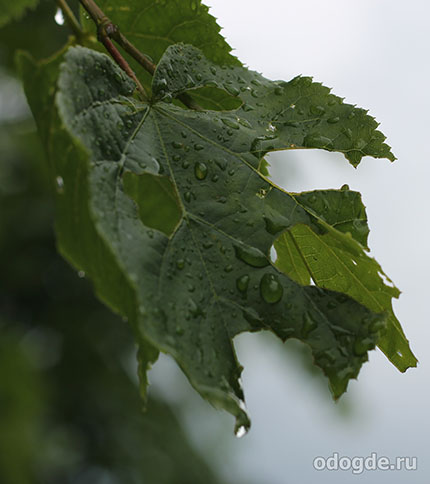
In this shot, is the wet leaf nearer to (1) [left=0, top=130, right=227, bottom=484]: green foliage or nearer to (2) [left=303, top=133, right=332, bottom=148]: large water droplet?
(2) [left=303, top=133, right=332, bottom=148]: large water droplet

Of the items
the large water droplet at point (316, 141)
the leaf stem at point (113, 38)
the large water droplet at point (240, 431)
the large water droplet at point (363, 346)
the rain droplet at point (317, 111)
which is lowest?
the large water droplet at point (240, 431)

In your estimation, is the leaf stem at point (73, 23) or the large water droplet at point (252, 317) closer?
the large water droplet at point (252, 317)

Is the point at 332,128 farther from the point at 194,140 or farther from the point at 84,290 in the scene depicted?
the point at 84,290

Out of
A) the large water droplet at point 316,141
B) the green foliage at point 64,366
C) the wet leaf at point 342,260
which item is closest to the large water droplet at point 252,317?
the wet leaf at point 342,260

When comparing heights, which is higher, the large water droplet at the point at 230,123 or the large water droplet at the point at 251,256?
the large water droplet at the point at 230,123

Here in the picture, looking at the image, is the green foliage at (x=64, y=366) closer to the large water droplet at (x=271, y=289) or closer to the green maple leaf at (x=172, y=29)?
the green maple leaf at (x=172, y=29)

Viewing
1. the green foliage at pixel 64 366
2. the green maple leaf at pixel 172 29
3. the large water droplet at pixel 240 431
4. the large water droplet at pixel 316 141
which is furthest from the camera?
the green foliage at pixel 64 366

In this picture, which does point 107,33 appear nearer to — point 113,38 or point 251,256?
point 113,38

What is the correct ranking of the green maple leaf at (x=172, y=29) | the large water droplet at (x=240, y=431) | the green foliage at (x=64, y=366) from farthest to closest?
the green foliage at (x=64, y=366), the green maple leaf at (x=172, y=29), the large water droplet at (x=240, y=431)

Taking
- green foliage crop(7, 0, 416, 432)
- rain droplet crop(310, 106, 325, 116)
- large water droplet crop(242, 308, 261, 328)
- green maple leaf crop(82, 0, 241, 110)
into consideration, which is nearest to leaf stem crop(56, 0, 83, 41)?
green foliage crop(7, 0, 416, 432)
